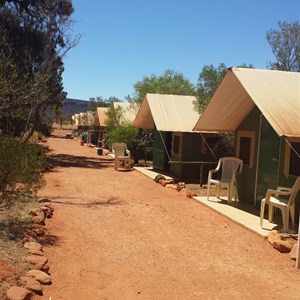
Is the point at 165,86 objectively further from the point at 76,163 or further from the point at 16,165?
the point at 16,165

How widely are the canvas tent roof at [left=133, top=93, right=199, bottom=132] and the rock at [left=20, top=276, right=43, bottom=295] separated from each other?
978 centimetres

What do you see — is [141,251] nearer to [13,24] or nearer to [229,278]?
[229,278]

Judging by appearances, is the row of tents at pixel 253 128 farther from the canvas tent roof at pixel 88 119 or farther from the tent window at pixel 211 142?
the canvas tent roof at pixel 88 119

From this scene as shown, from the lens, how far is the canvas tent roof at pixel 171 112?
1424cm

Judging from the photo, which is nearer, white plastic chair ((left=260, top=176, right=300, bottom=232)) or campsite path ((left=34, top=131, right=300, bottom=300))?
campsite path ((left=34, top=131, right=300, bottom=300))

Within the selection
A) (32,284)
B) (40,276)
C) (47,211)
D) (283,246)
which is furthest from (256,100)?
(32,284)

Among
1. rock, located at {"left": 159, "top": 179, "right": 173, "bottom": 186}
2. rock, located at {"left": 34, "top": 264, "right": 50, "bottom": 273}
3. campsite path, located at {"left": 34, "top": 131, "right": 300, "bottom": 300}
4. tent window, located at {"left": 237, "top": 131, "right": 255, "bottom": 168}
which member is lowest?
campsite path, located at {"left": 34, "top": 131, "right": 300, "bottom": 300}

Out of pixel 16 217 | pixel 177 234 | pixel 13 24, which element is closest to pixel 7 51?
pixel 13 24

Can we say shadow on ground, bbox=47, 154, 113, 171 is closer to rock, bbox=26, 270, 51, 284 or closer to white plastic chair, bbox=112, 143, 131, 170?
white plastic chair, bbox=112, 143, 131, 170

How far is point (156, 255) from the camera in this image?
20.0ft

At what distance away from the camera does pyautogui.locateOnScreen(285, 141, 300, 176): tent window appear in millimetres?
8133

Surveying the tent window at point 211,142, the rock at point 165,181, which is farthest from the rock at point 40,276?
the tent window at point 211,142

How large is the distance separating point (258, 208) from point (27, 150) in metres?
5.39

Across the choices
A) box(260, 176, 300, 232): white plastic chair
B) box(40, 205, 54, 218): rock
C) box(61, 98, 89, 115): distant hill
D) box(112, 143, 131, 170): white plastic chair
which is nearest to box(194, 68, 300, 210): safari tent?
box(260, 176, 300, 232): white plastic chair
